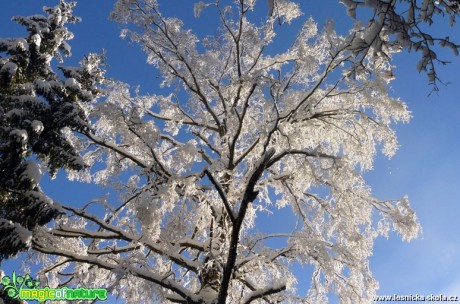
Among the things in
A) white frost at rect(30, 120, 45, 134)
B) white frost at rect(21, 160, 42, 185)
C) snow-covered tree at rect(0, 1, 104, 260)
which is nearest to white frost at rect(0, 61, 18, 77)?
snow-covered tree at rect(0, 1, 104, 260)

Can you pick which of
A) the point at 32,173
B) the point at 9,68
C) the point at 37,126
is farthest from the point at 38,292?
the point at 9,68

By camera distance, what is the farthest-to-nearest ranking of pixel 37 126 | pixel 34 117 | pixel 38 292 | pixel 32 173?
pixel 38 292
pixel 34 117
pixel 37 126
pixel 32 173

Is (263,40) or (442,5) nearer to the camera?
(442,5)

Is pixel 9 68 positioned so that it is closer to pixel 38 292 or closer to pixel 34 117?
pixel 34 117

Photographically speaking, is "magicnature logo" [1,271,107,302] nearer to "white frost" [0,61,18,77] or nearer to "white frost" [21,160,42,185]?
"white frost" [21,160,42,185]

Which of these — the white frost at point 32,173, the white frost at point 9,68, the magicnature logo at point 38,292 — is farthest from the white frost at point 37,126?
the magicnature logo at point 38,292

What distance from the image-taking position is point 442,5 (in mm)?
2732

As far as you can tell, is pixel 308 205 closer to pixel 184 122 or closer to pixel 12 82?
pixel 184 122

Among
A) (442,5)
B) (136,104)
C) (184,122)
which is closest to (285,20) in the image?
(184,122)

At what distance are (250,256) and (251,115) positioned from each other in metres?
3.74

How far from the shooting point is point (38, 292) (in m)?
7.89

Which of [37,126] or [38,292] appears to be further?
[38,292]

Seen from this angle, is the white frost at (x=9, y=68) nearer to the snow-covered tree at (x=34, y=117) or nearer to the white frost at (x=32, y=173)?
the snow-covered tree at (x=34, y=117)

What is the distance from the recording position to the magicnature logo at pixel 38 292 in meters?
7.46
